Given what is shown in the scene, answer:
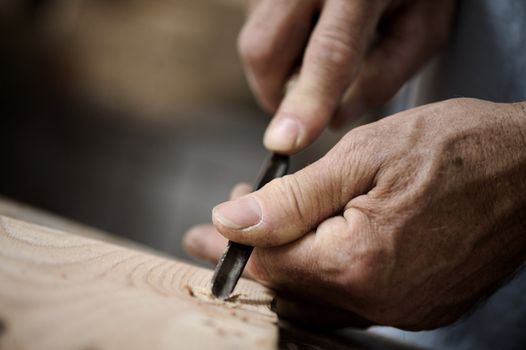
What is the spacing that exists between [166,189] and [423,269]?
113 inches

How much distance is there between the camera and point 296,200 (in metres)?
0.68

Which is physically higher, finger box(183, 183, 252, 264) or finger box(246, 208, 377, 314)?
finger box(246, 208, 377, 314)

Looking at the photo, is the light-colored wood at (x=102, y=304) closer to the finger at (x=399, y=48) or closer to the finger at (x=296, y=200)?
the finger at (x=296, y=200)

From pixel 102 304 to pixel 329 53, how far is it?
67 cm

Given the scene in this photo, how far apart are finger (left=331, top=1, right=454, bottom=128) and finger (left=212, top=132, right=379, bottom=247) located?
0.60m

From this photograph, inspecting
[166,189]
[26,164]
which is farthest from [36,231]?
[26,164]

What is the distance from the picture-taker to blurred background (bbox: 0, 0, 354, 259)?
3396mm

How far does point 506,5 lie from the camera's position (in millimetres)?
1104

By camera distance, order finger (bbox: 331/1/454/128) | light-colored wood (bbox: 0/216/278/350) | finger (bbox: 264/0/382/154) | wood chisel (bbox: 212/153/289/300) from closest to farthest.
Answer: light-colored wood (bbox: 0/216/278/350) → wood chisel (bbox: 212/153/289/300) → finger (bbox: 264/0/382/154) → finger (bbox: 331/1/454/128)

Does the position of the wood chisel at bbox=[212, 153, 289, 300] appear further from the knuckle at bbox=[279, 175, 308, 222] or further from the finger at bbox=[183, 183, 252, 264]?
the finger at bbox=[183, 183, 252, 264]

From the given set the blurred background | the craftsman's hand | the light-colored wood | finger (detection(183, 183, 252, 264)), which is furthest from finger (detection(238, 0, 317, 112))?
the blurred background

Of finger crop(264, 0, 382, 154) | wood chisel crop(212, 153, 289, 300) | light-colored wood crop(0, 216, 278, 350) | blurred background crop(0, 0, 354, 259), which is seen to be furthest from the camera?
blurred background crop(0, 0, 354, 259)

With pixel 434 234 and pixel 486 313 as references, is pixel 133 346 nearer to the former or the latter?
pixel 434 234

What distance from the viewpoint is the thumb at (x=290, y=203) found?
0.67m
